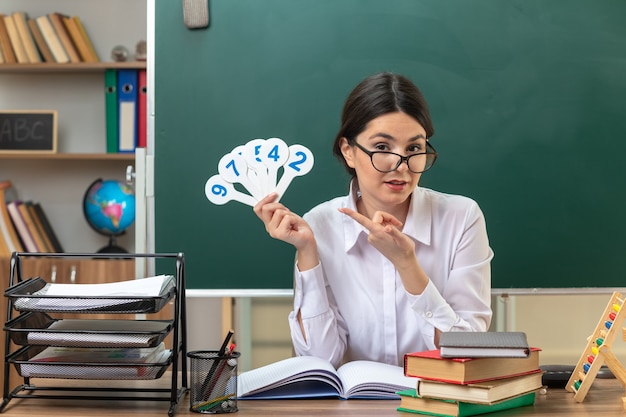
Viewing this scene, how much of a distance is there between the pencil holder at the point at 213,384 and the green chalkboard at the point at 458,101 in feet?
3.61

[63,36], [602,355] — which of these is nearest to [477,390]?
[602,355]

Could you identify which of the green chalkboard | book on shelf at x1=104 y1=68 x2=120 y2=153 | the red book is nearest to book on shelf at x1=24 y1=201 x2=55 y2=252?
book on shelf at x1=104 y1=68 x2=120 y2=153

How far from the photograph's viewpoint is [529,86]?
2.45 metres

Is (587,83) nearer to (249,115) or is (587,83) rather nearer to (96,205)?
(249,115)

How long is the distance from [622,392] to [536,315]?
Answer: 169cm

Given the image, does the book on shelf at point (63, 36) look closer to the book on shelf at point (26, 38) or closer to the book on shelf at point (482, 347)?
the book on shelf at point (26, 38)

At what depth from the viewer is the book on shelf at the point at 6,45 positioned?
3.74 metres

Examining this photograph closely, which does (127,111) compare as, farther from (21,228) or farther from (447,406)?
(447,406)

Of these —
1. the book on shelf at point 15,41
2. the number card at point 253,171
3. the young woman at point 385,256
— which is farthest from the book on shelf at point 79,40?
the number card at point 253,171

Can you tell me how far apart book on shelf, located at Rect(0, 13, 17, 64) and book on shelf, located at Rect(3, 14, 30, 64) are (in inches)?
0.6

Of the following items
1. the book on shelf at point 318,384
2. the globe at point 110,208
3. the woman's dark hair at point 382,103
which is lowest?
the book on shelf at point 318,384

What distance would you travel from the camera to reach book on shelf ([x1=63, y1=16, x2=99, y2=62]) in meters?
3.77

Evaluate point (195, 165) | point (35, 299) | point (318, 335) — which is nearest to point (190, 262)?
point (195, 165)

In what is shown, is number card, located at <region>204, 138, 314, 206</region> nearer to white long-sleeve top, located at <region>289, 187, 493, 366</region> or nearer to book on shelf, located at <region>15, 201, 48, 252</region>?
white long-sleeve top, located at <region>289, 187, 493, 366</region>
